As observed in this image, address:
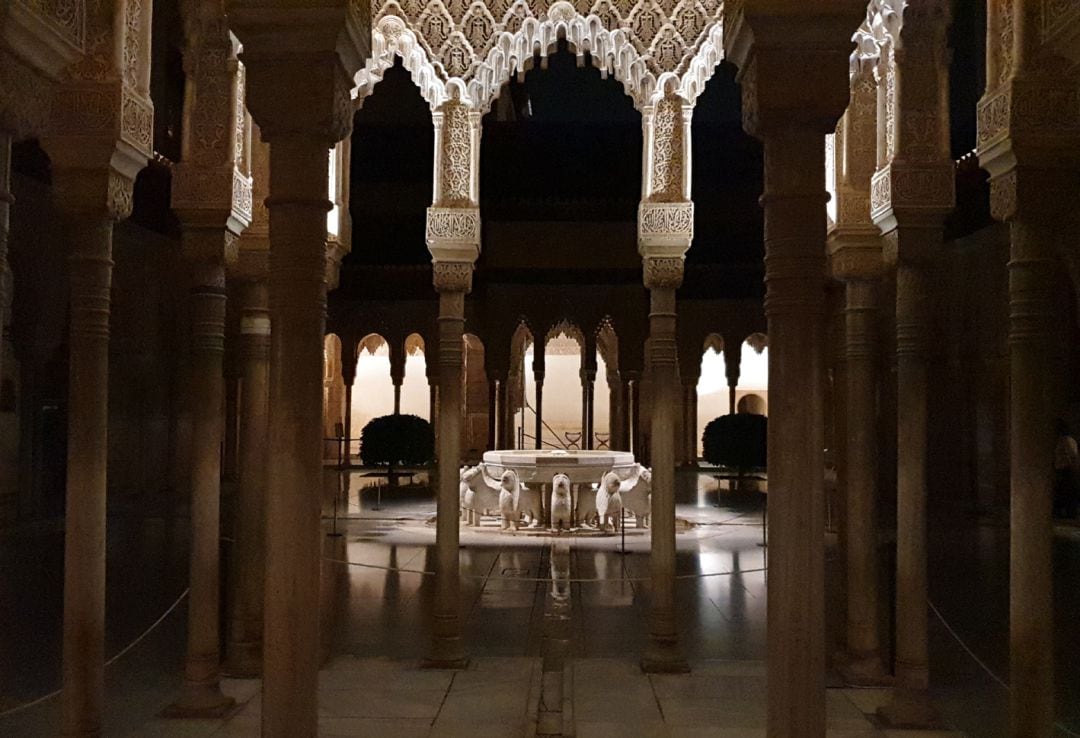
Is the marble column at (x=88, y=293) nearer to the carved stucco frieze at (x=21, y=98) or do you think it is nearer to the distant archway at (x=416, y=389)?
the carved stucco frieze at (x=21, y=98)

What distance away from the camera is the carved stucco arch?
6.32m

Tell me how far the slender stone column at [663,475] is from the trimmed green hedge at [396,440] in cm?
1165

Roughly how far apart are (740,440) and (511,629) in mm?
10792

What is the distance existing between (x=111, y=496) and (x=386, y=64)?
Result: 33.5 ft

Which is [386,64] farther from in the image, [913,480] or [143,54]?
[913,480]

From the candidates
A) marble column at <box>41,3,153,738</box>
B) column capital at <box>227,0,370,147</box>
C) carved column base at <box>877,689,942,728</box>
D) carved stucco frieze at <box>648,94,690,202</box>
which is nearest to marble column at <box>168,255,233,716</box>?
marble column at <box>41,3,153,738</box>

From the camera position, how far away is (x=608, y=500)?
37.6 feet

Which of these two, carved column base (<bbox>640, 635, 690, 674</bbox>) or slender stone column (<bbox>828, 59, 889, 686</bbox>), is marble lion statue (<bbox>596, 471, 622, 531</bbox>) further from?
slender stone column (<bbox>828, 59, 889, 686</bbox>)

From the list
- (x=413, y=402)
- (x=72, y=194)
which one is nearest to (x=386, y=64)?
(x=72, y=194)

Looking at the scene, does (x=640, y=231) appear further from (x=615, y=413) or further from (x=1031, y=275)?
(x=615, y=413)

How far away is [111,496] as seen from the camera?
14.2 m

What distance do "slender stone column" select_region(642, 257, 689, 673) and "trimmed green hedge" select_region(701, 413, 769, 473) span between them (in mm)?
10824

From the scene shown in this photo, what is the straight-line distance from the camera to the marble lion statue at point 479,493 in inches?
473

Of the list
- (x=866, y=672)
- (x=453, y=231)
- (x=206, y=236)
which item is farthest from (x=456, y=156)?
(x=866, y=672)
